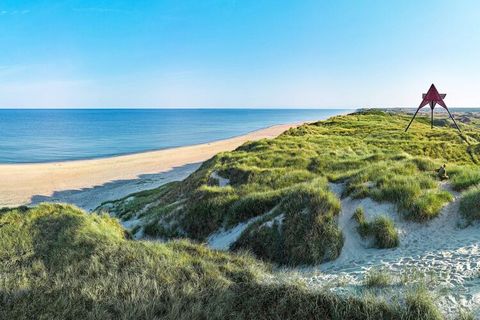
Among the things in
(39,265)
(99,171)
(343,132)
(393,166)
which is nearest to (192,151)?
(99,171)

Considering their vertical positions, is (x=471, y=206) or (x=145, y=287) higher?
(x=471, y=206)

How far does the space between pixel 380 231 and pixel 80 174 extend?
144 ft

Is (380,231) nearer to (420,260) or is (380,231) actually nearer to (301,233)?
(420,260)

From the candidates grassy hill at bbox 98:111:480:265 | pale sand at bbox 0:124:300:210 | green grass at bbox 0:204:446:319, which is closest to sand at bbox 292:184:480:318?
grassy hill at bbox 98:111:480:265

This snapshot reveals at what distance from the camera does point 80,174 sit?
46281 mm

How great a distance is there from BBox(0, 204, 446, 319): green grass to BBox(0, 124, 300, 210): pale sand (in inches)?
937

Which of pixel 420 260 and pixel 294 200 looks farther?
pixel 294 200

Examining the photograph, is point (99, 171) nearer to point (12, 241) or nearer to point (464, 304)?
point (12, 241)

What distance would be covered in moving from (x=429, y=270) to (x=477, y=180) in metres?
5.17

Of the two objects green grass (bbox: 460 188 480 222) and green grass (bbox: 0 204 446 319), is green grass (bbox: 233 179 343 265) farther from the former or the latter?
green grass (bbox: 460 188 480 222)

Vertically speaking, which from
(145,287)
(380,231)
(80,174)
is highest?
(380,231)

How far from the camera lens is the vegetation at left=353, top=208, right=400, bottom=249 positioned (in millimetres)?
8180

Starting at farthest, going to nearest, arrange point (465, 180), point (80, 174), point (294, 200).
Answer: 1. point (80, 174)
2. point (465, 180)
3. point (294, 200)

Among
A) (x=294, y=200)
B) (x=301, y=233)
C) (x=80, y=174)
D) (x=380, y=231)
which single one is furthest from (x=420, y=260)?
(x=80, y=174)
